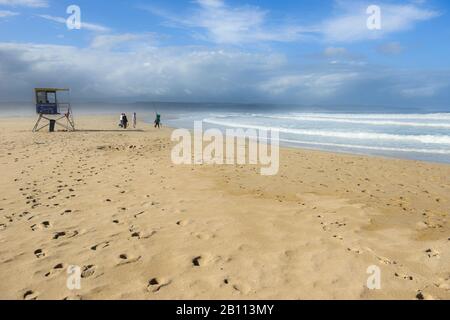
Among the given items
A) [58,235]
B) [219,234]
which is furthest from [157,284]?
[58,235]

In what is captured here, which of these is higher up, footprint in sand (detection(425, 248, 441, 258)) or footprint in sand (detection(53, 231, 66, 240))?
footprint in sand (detection(53, 231, 66, 240))

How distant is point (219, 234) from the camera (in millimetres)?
6465

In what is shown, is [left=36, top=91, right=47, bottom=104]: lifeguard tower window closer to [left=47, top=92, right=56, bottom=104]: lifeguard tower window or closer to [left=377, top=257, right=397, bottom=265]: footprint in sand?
[left=47, top=92, right=56, bottom=104]: lifeguard tower window

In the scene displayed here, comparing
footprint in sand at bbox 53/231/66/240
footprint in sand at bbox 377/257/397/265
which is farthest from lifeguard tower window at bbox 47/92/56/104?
footprint in sand at bbox 377/257/397/265

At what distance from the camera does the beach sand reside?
466 cm

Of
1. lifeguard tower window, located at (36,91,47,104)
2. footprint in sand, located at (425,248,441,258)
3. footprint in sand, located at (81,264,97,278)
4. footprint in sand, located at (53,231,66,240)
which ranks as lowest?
footprint in sand, located at (425,248,441,258)

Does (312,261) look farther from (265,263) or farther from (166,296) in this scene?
(166,296)

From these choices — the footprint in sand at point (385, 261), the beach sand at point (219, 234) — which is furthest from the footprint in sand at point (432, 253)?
the footprint in sand at point (385, 261)

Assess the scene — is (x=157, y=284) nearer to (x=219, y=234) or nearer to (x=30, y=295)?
(x=30, y=295)

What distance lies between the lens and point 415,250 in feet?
19.3

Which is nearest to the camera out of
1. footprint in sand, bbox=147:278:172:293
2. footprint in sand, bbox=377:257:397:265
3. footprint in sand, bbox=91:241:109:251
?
footprint in sand, bbox=147:278:172:293

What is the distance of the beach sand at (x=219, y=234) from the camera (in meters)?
4.66

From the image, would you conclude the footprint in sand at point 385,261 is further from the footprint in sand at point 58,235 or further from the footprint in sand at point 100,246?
the footprint in sand at point 58,235
